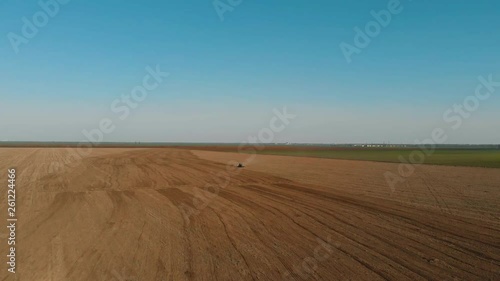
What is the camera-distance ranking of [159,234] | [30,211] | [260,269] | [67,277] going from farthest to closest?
[30,211]
[159,234]
[260,269]
[67,277]

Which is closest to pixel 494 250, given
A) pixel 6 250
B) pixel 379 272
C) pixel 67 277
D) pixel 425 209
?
pixel 379 272

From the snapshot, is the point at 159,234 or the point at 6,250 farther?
the point at 159,234

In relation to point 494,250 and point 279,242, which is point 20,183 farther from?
point 494,250

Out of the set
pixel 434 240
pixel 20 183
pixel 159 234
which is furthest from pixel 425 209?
pixel 20 183

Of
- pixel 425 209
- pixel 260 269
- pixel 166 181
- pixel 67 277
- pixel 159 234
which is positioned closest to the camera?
pixel 67 277

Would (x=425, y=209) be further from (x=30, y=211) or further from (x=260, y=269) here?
(x=30, y=211)

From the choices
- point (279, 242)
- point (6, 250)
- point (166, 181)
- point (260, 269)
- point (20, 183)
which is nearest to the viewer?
point (260, 269)
